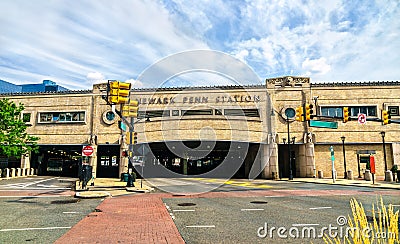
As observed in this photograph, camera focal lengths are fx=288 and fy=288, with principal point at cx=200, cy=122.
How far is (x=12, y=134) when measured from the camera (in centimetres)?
3108

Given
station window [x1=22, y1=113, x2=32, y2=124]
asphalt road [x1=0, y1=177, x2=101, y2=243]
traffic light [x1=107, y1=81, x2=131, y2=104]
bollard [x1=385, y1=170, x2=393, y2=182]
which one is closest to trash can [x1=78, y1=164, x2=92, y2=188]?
asphalt road [x1=0, y1=177, x2=101, y2=243]

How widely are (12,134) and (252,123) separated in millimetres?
26393

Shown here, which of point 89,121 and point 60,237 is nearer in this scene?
point 60,237

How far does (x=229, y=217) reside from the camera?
971 centimetres

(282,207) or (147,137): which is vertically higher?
(147,137)

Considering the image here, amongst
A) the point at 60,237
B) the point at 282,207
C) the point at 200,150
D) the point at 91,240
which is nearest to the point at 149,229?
the point at 91,240

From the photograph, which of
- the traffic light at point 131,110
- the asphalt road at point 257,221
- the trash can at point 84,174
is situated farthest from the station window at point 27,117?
the asphalt road at point 257,221

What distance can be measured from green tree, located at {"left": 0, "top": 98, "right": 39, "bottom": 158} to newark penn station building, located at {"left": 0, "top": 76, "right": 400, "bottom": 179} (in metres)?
2.66

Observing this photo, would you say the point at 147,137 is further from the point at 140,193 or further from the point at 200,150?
the point at 140,193

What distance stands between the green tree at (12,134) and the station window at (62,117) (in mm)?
2907

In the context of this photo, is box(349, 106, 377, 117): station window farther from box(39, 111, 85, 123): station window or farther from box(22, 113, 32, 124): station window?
box(22, 113, 32, 124): station window

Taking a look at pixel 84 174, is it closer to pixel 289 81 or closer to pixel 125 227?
pixel 125 227

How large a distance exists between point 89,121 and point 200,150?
15.0 metres

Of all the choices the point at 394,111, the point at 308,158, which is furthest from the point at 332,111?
the point at 394,111
